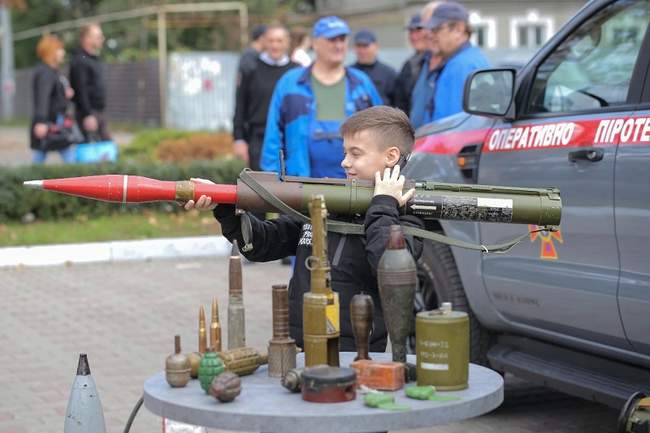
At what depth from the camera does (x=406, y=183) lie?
3.89 meters

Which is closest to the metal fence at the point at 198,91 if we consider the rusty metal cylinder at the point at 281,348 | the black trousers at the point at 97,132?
the black trousers at the point at 97,132

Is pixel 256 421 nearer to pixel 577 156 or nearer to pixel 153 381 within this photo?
pixel 153 381

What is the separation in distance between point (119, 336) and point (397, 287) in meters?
5.10

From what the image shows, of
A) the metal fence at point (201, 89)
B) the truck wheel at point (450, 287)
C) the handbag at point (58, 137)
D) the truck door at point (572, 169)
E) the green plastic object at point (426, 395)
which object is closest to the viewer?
the green plastic object at point (426, 395)

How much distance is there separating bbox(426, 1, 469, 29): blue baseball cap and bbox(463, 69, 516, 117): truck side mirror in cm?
186

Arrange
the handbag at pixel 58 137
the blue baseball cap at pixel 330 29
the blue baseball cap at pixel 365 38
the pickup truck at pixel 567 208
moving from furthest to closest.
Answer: the handbag at pixel 58 137 < the blue baseball cap at pixel 365 38 < the blue baseball cap at pixel 330 29 < the pickup truck at pixel 567 208

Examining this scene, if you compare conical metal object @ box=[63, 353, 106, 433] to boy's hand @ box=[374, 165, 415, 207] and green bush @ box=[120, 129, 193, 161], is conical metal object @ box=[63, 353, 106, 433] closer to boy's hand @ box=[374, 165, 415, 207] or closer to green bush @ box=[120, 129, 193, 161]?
boy's hand @ box=[374, 165, 415, 207]

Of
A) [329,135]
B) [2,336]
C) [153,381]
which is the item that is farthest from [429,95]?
[153,381]

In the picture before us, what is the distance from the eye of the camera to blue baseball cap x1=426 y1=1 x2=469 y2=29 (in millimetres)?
7883

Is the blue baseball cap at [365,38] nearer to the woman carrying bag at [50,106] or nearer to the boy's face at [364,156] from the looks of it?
the woman carrying bag at [50,106]

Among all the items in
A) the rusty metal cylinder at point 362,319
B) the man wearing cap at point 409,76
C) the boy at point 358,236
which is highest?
the man wearing cap at point 409,76

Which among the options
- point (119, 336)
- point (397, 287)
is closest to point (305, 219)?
point (397, 287)

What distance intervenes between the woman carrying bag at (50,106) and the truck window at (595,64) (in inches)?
341

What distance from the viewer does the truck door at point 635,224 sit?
16.3 feet
